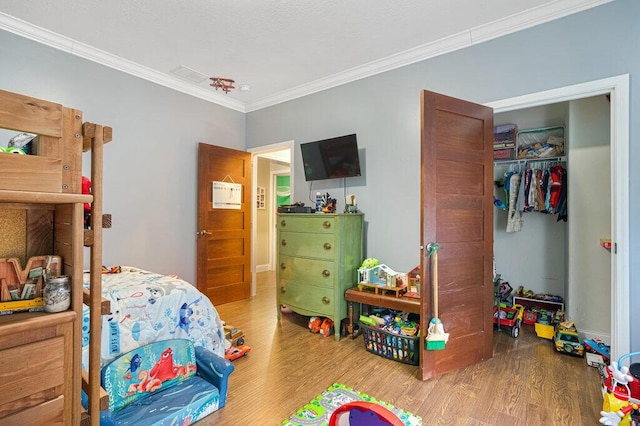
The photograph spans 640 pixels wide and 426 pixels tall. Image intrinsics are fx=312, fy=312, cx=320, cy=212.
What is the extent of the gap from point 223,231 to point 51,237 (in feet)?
10.2

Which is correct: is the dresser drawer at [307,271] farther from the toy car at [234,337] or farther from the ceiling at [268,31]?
the ceiling at [268,31]

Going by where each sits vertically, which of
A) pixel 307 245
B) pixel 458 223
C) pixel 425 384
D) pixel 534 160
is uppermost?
pixel 534 160

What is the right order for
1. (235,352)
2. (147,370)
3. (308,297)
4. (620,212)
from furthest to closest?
(308,297), (235,352), (620,212), (147,370)

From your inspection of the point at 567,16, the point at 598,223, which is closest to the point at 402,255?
the point at 598,223

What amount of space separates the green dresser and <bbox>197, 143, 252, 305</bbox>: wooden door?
1.03 meters

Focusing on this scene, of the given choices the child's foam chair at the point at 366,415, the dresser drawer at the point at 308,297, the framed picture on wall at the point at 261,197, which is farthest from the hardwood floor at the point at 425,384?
the framed picture on wall at the point at 261,197

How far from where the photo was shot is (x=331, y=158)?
3.47 m

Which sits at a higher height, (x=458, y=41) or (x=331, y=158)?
(x=458, y=41)

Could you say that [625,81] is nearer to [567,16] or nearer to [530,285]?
[567,16]

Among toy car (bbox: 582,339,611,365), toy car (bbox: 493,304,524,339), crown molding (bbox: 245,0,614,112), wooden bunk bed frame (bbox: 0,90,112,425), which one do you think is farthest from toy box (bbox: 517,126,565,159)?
wooden bunk bed frame (bbox: 0,90,112,425)

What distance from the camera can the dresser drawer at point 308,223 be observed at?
305 centimetres

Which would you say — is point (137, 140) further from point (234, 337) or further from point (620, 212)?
point (620, 212)

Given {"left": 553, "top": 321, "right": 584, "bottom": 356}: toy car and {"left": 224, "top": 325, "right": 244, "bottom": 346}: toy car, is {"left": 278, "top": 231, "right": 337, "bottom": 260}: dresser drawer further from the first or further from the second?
{"left": 553, "top": 321, "right": 584, "bottom": 356}: toy car

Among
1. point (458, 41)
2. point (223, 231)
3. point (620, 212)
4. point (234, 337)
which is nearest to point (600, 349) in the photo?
point (620, 212)
